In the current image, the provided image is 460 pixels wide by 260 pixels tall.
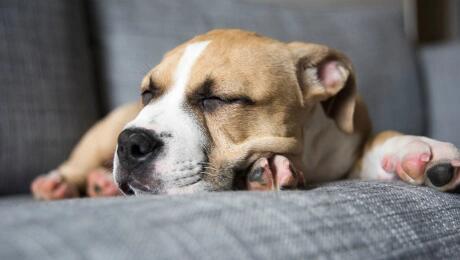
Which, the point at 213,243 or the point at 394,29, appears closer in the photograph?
the point at 213,243

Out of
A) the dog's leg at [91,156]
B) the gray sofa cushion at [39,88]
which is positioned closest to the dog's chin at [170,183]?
the dog's leg at [91,156]

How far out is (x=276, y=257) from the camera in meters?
0.61

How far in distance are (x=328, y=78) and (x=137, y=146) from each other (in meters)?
0.53

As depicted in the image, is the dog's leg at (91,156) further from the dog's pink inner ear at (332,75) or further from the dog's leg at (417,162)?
the dog's leg at (417,162)

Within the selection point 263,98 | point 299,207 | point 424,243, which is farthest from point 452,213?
point 263,98

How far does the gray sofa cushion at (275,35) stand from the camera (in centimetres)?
182

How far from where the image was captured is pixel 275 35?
6.64 feet

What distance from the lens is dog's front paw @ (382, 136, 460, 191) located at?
3.20 feet

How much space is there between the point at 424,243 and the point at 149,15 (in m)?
1.39

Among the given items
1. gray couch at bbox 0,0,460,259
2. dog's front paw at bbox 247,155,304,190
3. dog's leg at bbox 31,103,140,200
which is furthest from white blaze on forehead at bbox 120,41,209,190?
dog's leg at bbox 31,103,140,200

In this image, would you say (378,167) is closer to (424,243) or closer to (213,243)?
(424,243)

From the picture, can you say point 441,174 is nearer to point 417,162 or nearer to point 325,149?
point 417,162

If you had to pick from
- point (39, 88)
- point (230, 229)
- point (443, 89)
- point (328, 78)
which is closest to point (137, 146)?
point (230, 229)

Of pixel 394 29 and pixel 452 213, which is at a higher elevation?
Answer: pixel 394 29
